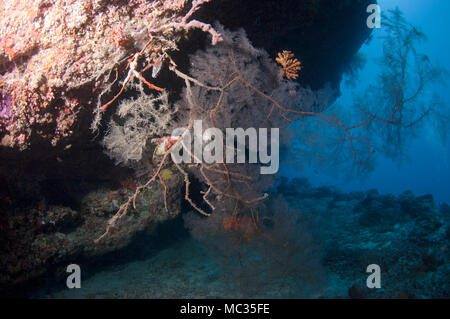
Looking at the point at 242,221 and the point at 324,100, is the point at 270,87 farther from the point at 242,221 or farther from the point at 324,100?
the point at 242,221

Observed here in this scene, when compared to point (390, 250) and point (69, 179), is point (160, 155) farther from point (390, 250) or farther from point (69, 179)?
point (390, 250)

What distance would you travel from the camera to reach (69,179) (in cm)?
453

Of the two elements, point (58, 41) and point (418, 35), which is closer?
point (58, 41)

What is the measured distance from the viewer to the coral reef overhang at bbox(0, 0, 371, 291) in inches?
131

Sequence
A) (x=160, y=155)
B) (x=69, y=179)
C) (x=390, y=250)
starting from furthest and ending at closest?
(x=390, y=250) < (x=69, y=179) < (x=160, y=155)

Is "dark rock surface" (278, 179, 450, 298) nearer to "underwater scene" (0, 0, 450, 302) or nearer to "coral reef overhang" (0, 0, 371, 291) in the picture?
"underwater scene" (0, 0, 450, 302)

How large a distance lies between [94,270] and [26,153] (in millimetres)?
2859

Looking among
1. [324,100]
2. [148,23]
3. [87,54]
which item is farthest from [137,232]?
[324,100]

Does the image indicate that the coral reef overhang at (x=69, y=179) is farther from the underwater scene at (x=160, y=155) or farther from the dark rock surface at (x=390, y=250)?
the dark rock surface at (x=390, y=250)

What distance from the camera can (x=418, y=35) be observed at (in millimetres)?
7586

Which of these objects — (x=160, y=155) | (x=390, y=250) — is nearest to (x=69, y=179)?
(x=160, y=155)

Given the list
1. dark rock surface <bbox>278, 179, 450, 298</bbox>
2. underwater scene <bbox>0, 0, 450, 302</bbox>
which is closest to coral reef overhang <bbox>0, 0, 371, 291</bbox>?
underwater scene <bbox>0, 0, 450, 302</bbox>

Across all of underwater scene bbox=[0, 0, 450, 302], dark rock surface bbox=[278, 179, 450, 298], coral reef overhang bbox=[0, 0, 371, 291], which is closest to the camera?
underwater scene bbox=[0, 0, 450, 302]

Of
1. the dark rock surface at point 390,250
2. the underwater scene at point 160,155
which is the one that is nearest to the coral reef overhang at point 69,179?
the underwater scene at point 160,155
